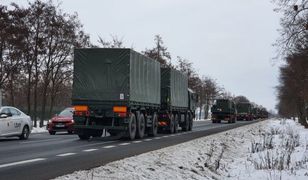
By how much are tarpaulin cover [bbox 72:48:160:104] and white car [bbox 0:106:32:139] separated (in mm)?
2815

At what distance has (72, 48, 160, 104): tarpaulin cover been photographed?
22.3m

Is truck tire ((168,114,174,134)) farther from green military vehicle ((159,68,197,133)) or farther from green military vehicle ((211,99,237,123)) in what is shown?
green military vehicle ((211,99,237,123))

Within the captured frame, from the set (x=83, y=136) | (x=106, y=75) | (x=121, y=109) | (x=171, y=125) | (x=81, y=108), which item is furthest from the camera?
(x=171, y=125)

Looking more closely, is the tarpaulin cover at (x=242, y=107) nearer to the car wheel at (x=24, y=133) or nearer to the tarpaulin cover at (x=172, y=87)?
the tarpaulin cover at (x=172, y=87)

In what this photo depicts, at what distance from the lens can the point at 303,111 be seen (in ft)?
187

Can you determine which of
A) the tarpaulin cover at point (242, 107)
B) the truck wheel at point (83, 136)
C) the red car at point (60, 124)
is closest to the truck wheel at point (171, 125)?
the red car at point (60, 124)

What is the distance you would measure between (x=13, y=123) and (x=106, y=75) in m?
4.48

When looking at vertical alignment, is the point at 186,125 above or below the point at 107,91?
below

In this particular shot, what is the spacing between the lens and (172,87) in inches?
1188

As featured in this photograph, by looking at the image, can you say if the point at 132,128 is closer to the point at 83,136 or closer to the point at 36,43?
the point at 83,136

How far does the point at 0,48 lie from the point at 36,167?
81.9 ft

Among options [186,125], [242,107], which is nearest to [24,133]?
[186,125]

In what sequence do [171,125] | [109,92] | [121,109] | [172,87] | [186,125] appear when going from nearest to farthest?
1. [121,109]
2. [109,92]
3. [172,87]
4. [171,125]
5. [186,125]

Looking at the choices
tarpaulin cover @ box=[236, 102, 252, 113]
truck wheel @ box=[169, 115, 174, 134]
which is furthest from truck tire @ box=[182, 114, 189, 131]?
tarpaulin cover @ box=[236, 102, 252, 113]
